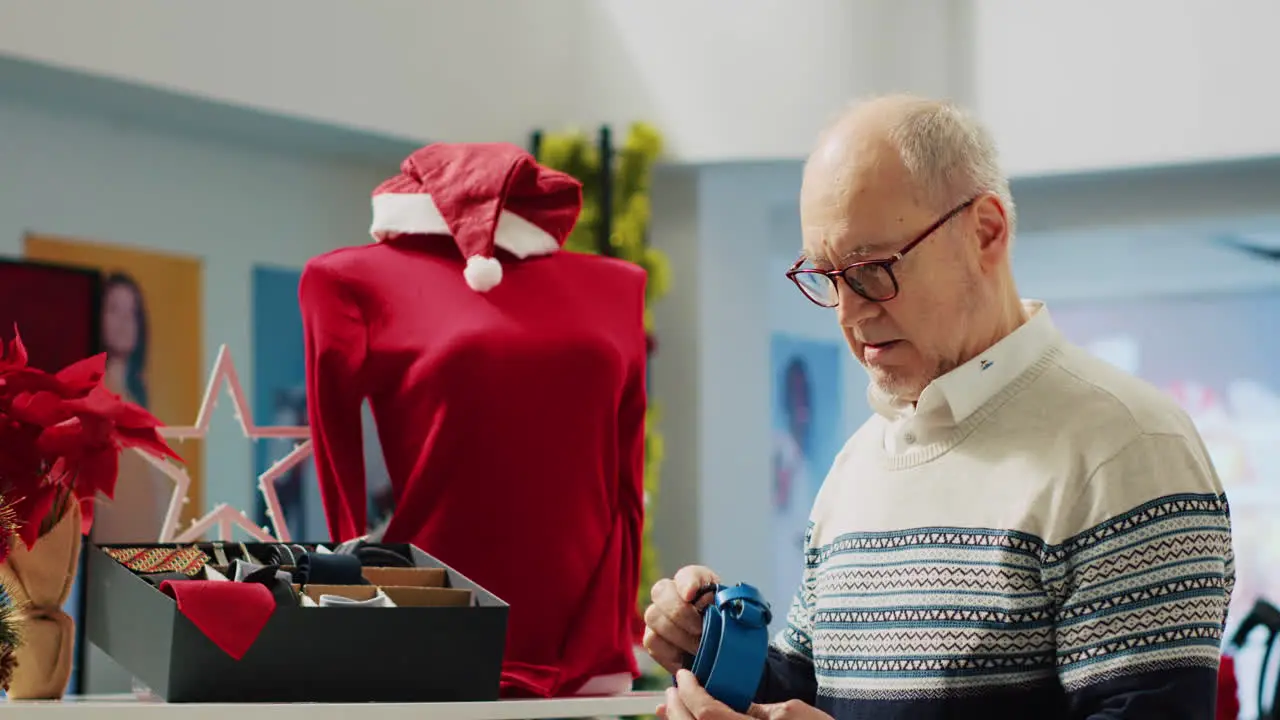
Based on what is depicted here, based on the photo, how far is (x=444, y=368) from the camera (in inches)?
103

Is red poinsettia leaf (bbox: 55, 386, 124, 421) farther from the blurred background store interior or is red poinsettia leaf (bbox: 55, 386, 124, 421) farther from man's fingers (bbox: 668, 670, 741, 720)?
the blurred background store interior

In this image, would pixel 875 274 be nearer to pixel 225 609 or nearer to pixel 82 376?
pixel 225 609

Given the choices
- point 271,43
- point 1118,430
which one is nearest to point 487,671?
point 1118,430

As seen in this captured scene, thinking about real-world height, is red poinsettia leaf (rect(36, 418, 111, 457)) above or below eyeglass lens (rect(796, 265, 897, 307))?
below

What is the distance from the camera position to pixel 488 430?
2617 mm

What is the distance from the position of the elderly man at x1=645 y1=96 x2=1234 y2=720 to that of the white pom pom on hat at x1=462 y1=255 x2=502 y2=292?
0.93 m

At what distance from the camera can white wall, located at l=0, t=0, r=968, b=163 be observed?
19.4 feet

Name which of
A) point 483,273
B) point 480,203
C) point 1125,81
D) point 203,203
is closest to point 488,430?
point 483,273

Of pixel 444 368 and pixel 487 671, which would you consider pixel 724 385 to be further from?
pixel 487 671

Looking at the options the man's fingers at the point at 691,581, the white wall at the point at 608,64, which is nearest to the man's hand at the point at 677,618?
the man's fingers at the point at 691,581

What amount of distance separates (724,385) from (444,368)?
462 cm

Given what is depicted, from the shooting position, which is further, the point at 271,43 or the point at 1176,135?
the point at 1176,135

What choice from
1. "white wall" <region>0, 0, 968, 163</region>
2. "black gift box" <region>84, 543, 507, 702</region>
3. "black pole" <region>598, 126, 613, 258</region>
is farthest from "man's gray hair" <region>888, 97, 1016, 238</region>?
"black pole" <region>598, 126, 613, 258</region>

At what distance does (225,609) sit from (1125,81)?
18.4ft
